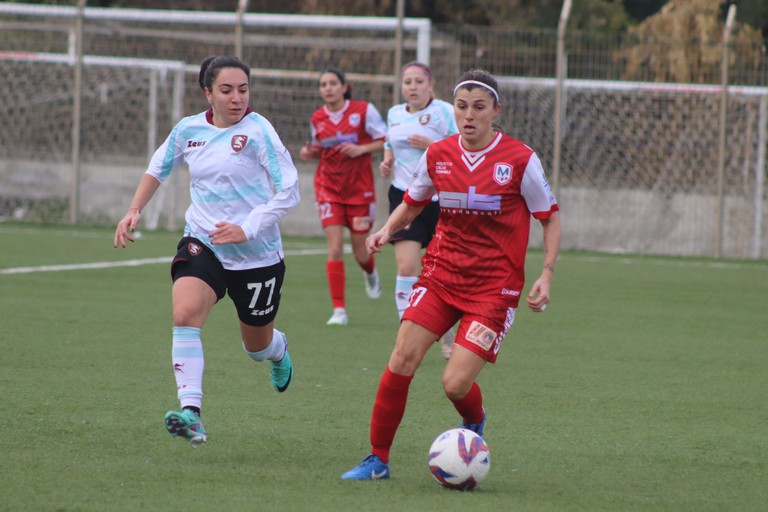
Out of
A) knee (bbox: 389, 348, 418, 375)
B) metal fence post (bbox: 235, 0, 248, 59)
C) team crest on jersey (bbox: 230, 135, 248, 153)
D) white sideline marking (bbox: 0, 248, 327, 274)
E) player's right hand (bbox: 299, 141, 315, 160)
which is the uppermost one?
metal fence post (bbox: 235, 0, 248, 59)

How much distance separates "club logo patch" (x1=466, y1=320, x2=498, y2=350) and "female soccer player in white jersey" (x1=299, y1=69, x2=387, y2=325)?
17.3 feet

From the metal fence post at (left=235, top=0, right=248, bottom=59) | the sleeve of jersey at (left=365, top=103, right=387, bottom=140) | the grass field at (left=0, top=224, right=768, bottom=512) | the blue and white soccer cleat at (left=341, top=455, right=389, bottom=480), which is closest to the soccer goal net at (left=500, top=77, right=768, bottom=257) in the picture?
the metal fence post at (left=235, top=0, right=248, bottom=59)

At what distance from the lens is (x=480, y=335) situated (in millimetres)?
5262

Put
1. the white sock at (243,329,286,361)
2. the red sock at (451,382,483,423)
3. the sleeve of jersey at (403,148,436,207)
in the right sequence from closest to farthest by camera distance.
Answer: the red sock at (451,382,483,423) → the sleeve of jersey at (403,148,436,207) → the white sock at (243,329,286,361)

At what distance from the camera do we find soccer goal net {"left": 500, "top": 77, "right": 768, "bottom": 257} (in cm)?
1791

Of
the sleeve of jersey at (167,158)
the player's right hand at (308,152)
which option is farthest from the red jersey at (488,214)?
the player's right hand at (308,152)

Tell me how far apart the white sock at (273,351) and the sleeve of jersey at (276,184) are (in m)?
0.88

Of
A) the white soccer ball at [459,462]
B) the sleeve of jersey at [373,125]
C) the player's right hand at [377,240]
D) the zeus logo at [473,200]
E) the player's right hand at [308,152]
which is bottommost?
the white soccer ball at [459,462]

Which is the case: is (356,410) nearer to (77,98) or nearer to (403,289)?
(403,289)

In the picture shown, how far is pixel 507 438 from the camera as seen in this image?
20.2 ft

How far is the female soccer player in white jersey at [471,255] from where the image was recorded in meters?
5.27

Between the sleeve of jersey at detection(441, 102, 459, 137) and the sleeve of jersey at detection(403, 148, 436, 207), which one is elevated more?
the sleeve of jersey at detection(441, 102, 459, 137)

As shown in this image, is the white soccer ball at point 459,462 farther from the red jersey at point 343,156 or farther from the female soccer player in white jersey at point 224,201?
the red jersey at point 343,156

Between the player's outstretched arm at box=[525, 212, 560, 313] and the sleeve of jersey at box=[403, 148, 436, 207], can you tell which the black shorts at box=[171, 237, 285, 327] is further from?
the player's outstretched arm at box=[525, 212, 560, 313]
